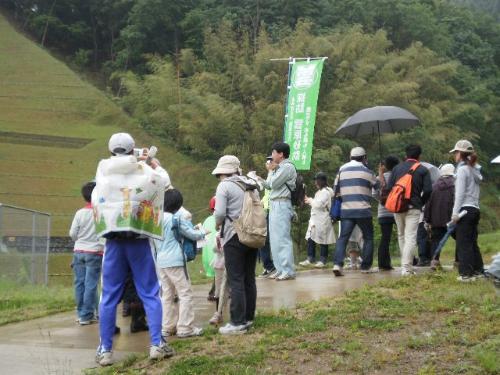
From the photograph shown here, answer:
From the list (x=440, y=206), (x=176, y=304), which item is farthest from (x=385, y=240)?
(x=176, y=304)

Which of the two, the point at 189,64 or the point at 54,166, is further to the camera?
the point at 189,64

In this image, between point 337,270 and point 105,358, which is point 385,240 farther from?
point 105,358

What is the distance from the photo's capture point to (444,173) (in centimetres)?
994

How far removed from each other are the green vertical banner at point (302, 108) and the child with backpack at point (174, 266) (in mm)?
9726

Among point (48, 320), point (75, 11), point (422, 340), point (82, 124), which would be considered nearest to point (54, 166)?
point (82, 124)

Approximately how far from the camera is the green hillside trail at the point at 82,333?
584 centimetres

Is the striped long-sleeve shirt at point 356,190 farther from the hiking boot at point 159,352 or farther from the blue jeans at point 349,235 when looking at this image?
the hiking boot at point 159,352

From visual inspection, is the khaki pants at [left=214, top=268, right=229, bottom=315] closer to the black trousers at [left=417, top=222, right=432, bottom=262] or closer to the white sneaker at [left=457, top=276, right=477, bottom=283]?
the white sneaker at [left=457, top=276, right=477, bottom=283]

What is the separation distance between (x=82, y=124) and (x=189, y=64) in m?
5.63

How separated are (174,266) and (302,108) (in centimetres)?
1052

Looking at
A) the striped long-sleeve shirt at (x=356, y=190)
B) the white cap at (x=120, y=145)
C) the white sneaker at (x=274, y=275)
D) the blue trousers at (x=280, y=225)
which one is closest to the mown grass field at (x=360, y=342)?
the white cap at (x=120, y=145)

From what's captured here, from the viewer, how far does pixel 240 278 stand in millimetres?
6230

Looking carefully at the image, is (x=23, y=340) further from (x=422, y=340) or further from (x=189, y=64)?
(x=189, y=64)

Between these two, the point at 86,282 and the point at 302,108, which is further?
the point at 302,108
